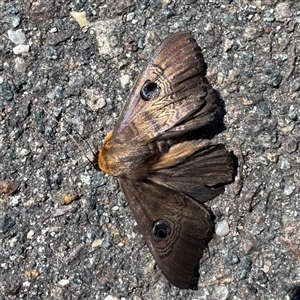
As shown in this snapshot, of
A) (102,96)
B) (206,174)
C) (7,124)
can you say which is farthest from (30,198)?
(206,174)

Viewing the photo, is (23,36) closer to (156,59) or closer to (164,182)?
(156,59)

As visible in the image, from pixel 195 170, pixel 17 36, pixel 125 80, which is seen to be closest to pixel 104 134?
pixel 125 80

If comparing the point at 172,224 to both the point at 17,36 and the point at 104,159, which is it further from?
the point at 17,36

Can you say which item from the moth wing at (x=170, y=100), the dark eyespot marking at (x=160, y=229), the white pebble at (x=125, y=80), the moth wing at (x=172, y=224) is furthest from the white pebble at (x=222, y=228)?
the white pebble at (x=125, y=80)

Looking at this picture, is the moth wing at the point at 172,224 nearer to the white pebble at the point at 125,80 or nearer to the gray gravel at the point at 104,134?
the gray gravel at the point at 104,134

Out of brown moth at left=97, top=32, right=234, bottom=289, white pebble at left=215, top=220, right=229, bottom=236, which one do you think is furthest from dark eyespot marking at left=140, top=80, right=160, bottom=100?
white pebble at left=215, top=220, right=229, bottom=236

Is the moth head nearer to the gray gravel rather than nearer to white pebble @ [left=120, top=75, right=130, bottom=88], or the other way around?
the gray gravel
